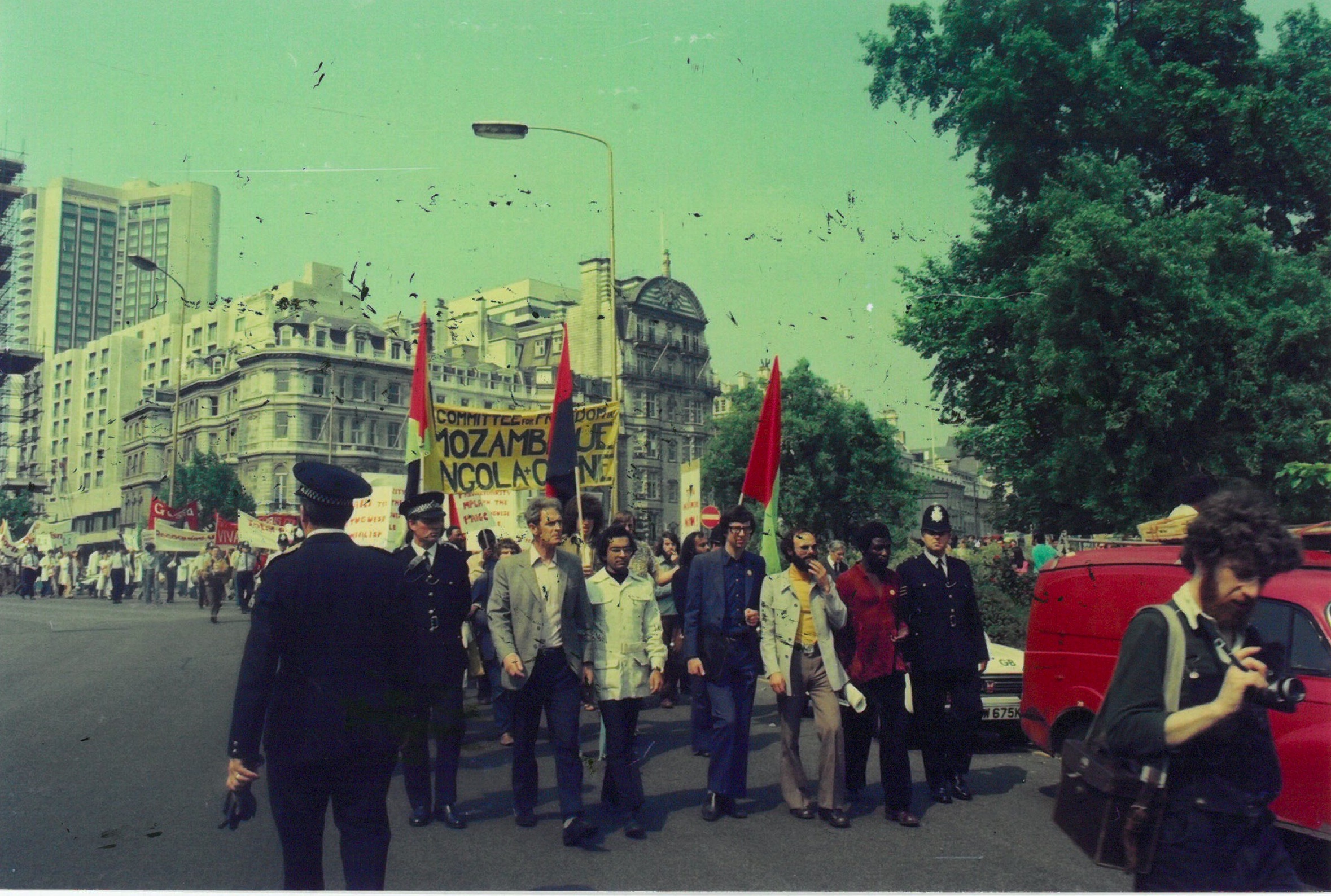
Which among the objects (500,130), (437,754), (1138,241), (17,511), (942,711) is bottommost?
(437,754)

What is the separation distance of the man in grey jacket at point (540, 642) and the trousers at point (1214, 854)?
12.9ft

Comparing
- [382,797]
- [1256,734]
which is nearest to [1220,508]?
[1256,734]

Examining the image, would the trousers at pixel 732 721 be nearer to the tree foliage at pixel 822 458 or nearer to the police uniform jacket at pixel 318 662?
the police uniform jacket at pixel 318 662

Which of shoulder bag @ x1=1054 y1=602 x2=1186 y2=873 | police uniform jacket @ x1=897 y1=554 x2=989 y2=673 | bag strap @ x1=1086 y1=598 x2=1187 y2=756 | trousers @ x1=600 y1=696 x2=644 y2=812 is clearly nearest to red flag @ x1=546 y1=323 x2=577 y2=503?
trousers @ x1=600 y1=696 x2=644 y2=812

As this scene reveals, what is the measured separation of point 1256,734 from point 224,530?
39.3 m

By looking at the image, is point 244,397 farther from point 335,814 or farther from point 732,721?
point 335,814

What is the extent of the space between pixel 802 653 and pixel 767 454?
1.66 meters

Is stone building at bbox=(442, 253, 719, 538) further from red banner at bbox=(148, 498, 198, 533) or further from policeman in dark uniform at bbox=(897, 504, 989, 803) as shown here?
policeman in dark uniform at bbox=(897, 504, 989, 803)

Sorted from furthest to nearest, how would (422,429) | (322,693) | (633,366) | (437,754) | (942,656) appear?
(633,366), (422,429), (942,656), (437,754), (322,693)

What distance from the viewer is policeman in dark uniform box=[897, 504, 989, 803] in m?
7.50

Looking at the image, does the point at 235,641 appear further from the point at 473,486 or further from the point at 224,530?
the point at 224,530

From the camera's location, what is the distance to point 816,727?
23.7 ft

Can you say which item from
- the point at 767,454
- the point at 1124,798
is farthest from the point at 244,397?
the point at 1124,798

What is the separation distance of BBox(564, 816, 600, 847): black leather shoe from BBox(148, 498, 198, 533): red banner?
3146 centimetres
